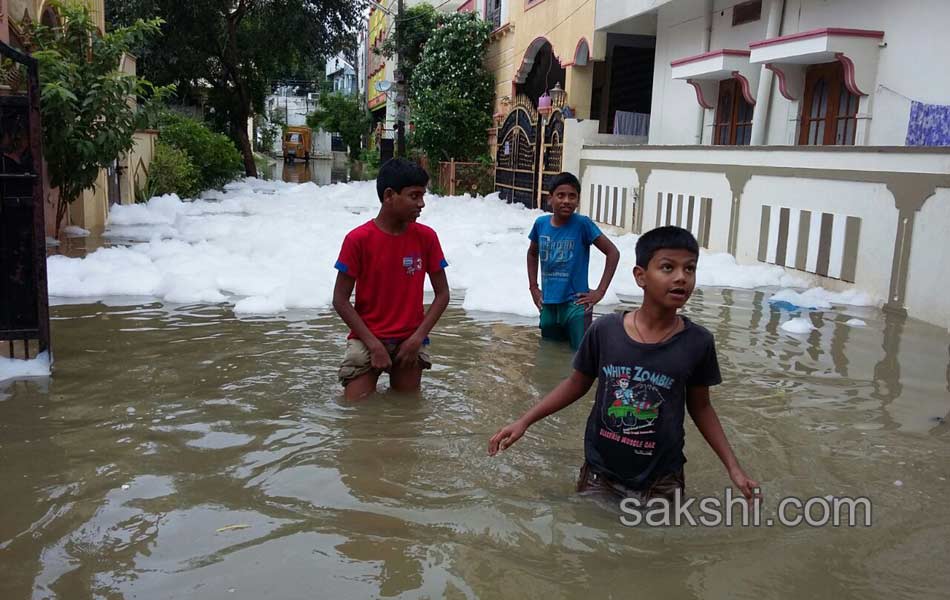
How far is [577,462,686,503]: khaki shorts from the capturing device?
3193mm

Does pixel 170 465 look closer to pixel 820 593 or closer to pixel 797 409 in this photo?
pixel 820 593

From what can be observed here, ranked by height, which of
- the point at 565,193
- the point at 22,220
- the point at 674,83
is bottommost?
the point at 22,220

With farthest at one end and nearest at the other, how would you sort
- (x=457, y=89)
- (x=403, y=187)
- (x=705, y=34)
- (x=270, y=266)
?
(x=457, y=89), (x=705, y=34), (x=270, y=266), (x=403, y=187)

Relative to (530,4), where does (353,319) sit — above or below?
below

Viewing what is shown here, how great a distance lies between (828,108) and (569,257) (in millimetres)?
8537

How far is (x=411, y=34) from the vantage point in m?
29.4

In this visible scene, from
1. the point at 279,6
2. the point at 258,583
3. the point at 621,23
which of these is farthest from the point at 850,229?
the point at 279,6

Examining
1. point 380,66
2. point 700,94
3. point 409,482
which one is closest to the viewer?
point 409,482

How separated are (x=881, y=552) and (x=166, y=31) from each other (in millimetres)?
28848

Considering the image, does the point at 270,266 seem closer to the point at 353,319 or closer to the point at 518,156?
the point at 353,319

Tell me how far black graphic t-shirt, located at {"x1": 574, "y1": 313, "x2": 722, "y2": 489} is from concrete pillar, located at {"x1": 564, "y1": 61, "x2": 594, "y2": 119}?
17.2 metres

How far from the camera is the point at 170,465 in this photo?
397 cm

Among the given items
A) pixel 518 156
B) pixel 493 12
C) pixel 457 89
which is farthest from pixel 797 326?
pixel 493 12

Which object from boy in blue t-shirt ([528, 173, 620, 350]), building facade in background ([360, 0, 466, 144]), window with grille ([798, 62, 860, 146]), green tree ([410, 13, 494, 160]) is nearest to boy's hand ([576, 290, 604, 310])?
boy in blue t-shirt ([528, 173, 620, 350])
